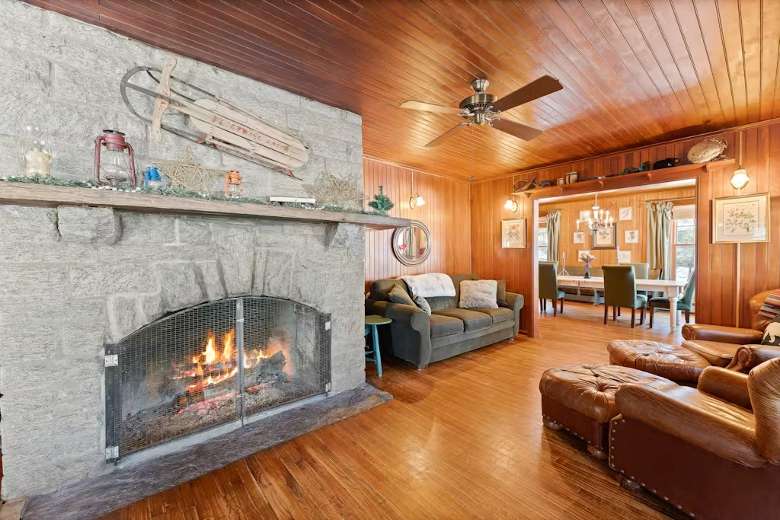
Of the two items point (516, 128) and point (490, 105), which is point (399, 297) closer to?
point (516, 128)

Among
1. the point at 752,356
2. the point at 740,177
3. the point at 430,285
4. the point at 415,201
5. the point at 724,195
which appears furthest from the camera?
the point at 415,201

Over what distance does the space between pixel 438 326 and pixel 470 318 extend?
57 cm

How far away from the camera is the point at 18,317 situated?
1573 millimetres

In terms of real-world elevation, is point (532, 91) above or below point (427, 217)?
above

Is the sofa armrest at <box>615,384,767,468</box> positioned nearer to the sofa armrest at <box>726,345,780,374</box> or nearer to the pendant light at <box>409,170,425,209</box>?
the sofa armrest at <box>726,345,780,374</box>

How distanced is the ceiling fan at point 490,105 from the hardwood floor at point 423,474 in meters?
2.17

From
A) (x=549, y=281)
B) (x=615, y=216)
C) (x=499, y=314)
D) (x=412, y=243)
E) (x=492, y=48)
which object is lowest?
(x=499, y=314)

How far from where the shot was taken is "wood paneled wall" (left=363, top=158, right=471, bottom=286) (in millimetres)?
4238

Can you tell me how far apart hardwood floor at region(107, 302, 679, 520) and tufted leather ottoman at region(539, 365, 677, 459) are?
Result: 0.41 ft

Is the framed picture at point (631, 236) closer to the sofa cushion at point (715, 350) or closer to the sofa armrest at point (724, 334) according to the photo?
the sofa armrest at point (724, 334)

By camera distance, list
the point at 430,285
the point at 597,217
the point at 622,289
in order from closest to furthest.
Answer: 1. the point at 430,285
2. the point at 622,289
3. the point at 597,217

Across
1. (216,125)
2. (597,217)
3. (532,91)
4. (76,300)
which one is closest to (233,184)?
(216,125)

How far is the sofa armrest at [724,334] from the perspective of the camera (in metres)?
2.59

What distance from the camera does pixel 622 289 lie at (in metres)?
5.29
